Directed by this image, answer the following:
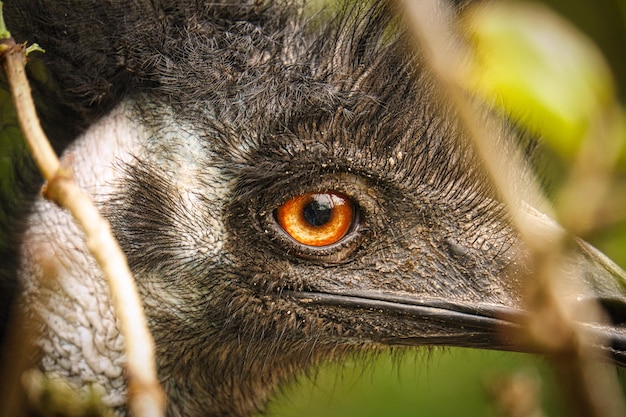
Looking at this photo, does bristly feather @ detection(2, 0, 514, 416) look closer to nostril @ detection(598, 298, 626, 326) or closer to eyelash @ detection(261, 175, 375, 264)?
eyelash @ detection(261, 175, 375, 264)

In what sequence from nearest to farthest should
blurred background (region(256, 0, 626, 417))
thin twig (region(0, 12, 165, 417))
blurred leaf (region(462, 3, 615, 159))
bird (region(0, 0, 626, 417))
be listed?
thin twig (region(0, 12, 165, 417))
bird (region(0, 0, 626, 417))
blurred leaf (region(462, 3, 615, 159))
blurred background (region(256, 0, 626, 417))

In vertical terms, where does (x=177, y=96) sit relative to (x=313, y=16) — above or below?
below

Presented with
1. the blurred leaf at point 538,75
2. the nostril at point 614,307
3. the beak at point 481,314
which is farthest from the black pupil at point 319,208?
the nostril at point 614,307

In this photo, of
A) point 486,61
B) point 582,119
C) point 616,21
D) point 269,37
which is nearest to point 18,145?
point 269,37

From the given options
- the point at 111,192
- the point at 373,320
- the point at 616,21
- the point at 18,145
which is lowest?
the point at 373,320

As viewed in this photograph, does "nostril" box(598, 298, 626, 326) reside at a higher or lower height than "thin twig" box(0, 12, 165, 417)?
higher

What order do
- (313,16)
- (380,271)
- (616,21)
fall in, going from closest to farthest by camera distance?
1. (380,271)
2. (313,16)
3. (616,21)

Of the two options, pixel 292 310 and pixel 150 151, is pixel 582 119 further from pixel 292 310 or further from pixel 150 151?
pixel 150 151

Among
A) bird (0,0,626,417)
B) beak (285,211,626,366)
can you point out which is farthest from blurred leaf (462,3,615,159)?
beak (285,211,626,366)
